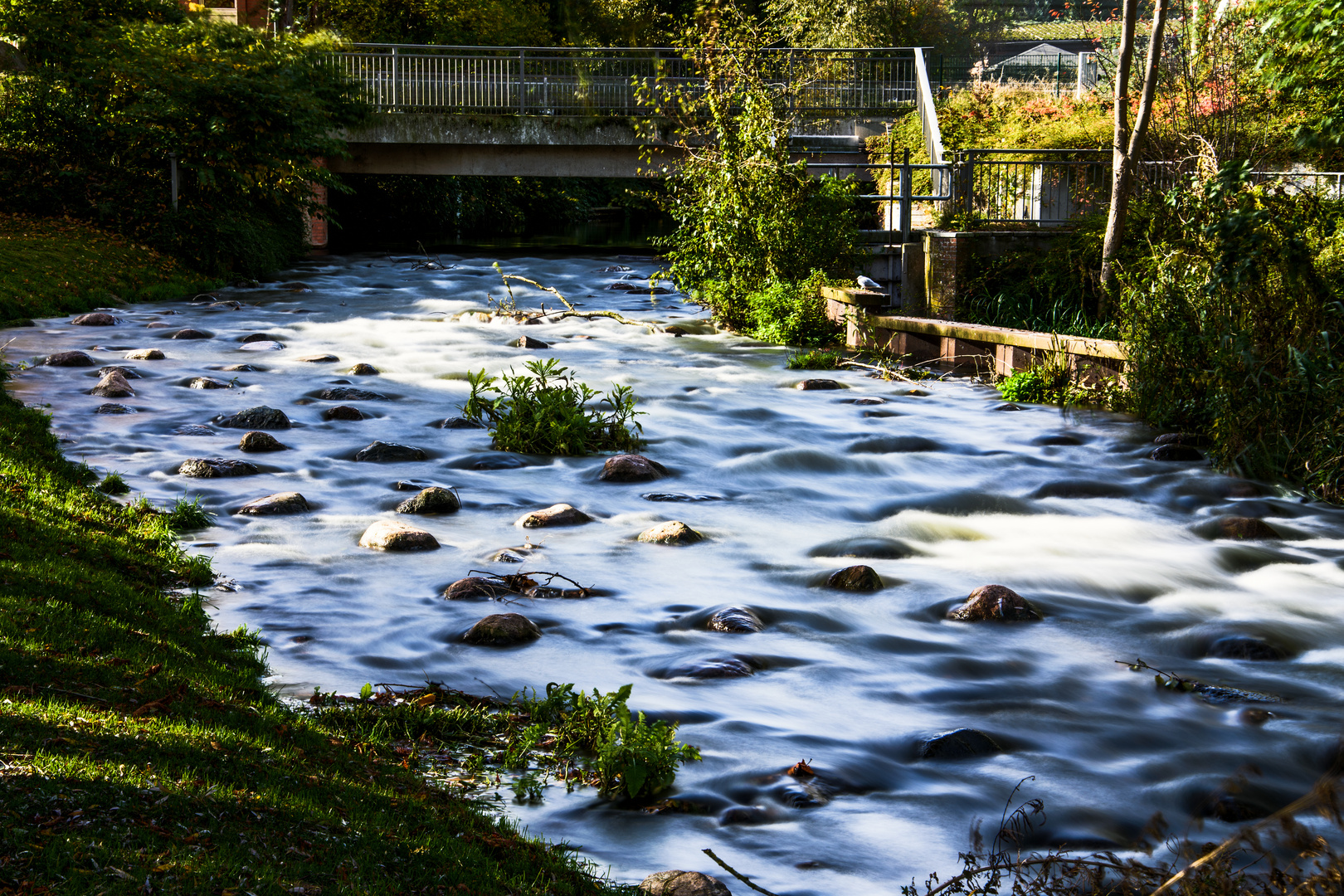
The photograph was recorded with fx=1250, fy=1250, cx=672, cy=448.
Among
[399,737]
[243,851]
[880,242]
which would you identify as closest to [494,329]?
[880,242]

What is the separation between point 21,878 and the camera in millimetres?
2865

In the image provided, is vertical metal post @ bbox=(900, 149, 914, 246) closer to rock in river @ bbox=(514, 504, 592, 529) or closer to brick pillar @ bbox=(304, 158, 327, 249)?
rock in river @ bbox=(514, 504, 592, 529)

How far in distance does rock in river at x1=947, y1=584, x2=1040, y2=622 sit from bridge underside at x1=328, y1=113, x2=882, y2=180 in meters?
21.8

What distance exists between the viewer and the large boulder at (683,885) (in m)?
3.90

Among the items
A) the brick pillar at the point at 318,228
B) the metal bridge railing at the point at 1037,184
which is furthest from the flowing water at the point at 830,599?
the brick pillar at the point at 318,228

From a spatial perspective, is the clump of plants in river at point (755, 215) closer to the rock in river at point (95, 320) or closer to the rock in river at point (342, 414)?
the rock in river at point (342, 414)

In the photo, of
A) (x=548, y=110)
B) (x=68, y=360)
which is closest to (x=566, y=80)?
(x=548, y=110)

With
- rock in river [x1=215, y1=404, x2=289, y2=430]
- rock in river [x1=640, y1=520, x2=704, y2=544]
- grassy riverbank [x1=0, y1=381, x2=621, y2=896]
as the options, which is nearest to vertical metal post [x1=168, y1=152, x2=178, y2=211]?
rock in river [x1=215, y1=404, x2=289, y2=430]

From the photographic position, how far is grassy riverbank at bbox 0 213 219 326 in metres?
Result: 17.2

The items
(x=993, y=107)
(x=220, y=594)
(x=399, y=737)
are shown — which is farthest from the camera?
(x=993, y=107)

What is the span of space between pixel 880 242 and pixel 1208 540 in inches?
404

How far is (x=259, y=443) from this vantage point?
33.6 feet

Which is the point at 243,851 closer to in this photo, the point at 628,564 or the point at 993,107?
the point at 628,564

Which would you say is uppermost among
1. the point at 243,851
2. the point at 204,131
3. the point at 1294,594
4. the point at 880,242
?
the point at 204,131
